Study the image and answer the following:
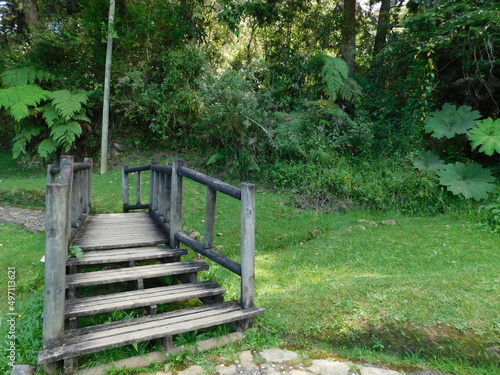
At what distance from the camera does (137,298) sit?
2.66m

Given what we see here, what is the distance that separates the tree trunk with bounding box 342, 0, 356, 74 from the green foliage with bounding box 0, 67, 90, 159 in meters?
7.58

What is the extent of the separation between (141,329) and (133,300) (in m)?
0.36

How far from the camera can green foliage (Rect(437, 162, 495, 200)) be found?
6.22 metres

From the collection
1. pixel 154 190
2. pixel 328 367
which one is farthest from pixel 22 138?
pixel 328 367

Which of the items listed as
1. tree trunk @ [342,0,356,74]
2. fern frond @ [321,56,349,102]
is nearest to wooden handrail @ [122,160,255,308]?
fern frond @ [321,56,349,102]

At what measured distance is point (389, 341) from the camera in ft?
7.88

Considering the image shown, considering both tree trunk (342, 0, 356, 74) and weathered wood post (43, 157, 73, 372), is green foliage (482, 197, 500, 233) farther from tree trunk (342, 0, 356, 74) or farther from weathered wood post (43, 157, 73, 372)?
tree trunk (342, 0, 356, 74)

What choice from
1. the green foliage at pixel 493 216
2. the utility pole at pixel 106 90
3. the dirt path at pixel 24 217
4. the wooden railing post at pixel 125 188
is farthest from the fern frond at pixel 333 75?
the dirt path at pixel 24 217

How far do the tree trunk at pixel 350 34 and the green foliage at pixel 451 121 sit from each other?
11.7ft

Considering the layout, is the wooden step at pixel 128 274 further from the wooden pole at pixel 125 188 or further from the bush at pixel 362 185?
the bush at pixel 362 185

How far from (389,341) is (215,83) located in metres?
6.97

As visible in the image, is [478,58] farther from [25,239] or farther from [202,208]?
[25,239]

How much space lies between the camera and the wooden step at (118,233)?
3.60m

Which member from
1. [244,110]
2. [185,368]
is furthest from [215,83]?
[185,368]
